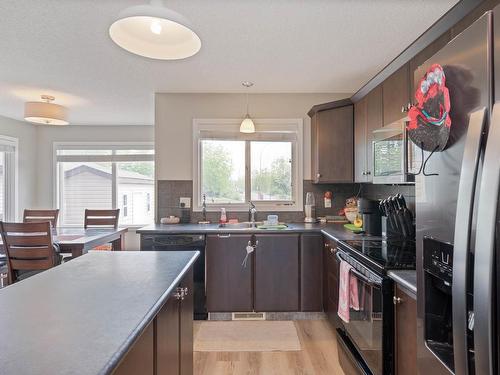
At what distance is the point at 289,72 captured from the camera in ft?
9.56

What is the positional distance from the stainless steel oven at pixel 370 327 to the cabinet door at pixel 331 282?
369 millimetres

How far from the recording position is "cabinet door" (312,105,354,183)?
309 centimetres

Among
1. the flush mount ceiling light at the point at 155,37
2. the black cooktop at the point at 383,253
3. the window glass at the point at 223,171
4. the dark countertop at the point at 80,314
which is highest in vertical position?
the flush mount ceiling light at the point at 155,37

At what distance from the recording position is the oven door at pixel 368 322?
1530 mm

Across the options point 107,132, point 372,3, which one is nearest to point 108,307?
point 372,3

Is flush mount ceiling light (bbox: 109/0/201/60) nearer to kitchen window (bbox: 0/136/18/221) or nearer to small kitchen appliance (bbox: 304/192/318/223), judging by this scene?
small kitchen appliance (bbox: 304/192/318/223)

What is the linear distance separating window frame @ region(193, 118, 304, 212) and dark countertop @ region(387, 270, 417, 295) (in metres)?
2.10

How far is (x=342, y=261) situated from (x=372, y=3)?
1.76 metres

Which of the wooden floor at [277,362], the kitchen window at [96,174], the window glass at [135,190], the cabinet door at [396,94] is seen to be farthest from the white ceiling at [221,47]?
the wooden floor at [277,362]

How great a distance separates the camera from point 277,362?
7.33ft

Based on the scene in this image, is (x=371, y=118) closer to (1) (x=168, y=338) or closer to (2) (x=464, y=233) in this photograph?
(2) (x=464, y=233)

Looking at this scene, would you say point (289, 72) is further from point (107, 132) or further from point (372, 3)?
point (107, 132)

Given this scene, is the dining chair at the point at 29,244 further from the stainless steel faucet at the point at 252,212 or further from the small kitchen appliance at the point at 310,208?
the small kitchen appliance at the point at 310,208

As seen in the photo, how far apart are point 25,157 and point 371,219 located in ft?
19.2
